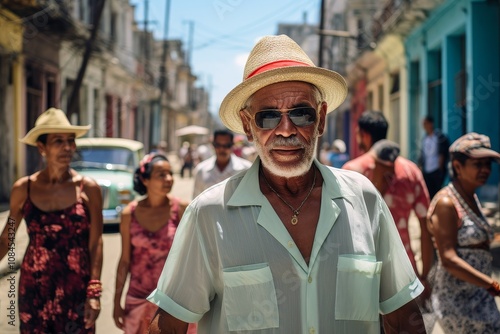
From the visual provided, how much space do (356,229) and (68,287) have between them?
250cm

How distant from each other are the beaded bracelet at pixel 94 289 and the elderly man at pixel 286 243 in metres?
1.92

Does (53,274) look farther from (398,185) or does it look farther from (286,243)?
(398,185)

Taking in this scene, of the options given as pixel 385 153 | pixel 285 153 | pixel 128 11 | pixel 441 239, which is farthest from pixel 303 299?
pixel 128 11

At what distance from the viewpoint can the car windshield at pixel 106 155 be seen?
13375 mm

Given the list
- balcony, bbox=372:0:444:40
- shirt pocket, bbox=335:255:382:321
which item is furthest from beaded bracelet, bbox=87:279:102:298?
balcony, bbox=372:0:444:40

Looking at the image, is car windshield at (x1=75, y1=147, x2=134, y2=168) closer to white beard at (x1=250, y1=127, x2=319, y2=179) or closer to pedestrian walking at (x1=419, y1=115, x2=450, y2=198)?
pedestrian walking at (x1=419, y1=115, x2=450, y2=198)

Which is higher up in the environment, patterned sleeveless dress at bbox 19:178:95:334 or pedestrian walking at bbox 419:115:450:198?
pedestrian walking at bbox 419:115:450:198

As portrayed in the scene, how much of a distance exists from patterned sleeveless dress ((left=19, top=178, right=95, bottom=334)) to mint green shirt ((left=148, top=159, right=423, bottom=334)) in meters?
2.02

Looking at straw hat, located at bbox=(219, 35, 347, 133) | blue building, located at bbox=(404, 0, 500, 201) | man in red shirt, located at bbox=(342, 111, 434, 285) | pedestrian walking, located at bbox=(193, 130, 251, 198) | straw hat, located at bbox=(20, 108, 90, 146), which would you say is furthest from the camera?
blue building, located at bbox=(404, 0, 500, 201)

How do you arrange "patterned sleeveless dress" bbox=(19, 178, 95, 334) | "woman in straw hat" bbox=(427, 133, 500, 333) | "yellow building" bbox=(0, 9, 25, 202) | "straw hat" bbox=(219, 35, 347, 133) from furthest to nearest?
1. "yellow building" bbox=(0, 9, 25, 202)
2. "patterned sleeveless dress" bbox=(19, 178, 95, 334)
3. "woman in straw hat" bbox=(427, 133, 500, 333)
4. "straw hat" bbox=(219, 35, 347, 133)

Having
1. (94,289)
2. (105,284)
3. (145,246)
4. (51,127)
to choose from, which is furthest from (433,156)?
(94,289)

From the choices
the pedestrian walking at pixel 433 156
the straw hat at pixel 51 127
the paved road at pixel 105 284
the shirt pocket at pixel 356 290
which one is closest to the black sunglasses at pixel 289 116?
the shirt pocket at pixel 356 290

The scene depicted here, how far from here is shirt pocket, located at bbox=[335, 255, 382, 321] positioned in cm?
223

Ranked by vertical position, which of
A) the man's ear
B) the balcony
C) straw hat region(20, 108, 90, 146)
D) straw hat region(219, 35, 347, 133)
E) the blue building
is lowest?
the man's ear
